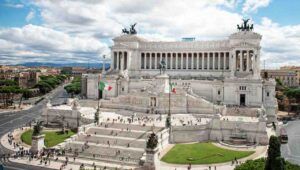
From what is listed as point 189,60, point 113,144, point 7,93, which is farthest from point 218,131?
point 7,93

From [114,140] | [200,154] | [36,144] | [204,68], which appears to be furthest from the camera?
[204,68]

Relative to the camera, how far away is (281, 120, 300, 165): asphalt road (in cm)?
4507

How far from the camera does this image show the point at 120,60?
292ft

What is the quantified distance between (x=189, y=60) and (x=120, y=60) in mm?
18861

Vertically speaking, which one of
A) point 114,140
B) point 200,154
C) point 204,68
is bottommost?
point 200,154

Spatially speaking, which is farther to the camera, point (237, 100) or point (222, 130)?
point (237, 100)

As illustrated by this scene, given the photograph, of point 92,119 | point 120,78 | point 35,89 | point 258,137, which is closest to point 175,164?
point 258,137

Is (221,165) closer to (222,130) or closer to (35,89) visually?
(222,130)

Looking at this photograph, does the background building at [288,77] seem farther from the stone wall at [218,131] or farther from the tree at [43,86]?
the stone wall at [218,131]

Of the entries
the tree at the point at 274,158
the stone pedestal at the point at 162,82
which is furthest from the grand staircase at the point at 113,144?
the stone pedestal at the point at 162,82

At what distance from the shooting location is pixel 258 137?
4997 centimetres

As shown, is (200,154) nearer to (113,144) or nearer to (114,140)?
(113,144)

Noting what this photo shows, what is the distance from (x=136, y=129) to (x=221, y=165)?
15925 millimetres

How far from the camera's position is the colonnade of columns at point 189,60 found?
8338 centimetres
